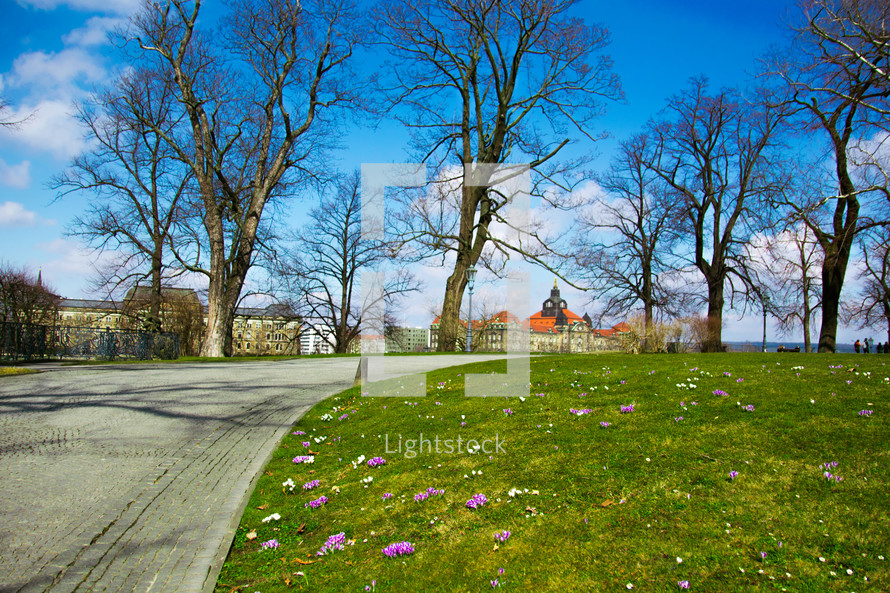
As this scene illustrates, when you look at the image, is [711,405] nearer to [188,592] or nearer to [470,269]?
[188,592]

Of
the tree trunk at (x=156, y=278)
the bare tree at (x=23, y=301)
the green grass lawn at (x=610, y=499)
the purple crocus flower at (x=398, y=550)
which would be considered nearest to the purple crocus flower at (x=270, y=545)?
the green grass lawn at (x=610, y=499)

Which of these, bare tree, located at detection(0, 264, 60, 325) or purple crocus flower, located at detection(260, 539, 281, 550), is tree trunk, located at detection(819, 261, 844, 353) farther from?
Result: bare tree, located at detection(0, 264, 60, 325)

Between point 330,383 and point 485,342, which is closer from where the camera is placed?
point 330,383

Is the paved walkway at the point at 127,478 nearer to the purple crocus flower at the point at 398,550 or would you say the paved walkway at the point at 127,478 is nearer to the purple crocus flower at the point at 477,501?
the purple crocus flower at the point at 398,550

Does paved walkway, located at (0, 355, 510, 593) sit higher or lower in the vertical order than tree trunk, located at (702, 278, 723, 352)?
lower

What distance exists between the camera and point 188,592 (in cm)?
330

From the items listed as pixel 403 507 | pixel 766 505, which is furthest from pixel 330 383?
pixel 766 505

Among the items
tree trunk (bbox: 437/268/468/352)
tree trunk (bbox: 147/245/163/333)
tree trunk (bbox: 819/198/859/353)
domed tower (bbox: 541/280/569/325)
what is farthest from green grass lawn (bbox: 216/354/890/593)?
domed tower (bbox: 541/280/569/325)

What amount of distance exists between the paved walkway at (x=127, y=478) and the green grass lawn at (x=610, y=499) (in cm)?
35

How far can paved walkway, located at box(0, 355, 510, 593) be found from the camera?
3.56 meters

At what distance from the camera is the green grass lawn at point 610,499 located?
10.3 feet

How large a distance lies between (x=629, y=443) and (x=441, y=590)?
105 inches

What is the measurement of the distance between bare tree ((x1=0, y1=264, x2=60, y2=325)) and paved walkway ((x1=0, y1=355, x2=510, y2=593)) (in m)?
33.1

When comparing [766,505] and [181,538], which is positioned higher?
[766,505]
